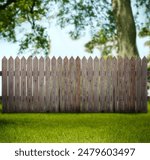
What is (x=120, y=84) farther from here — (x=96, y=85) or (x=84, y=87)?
(x=84, y=87)

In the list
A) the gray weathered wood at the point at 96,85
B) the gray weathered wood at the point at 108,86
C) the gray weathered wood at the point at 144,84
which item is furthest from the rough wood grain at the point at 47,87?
the gray weathered wood at the point at 144,84

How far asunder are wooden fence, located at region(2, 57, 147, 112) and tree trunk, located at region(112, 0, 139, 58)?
1.70 metres

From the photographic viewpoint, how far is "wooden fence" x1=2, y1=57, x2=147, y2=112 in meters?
14.7

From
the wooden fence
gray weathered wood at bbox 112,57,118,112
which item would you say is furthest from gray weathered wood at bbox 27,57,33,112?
gray weathered wood at bbox 112,57,118,112

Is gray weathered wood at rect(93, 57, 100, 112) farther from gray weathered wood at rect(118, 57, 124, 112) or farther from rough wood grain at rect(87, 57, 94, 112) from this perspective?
gray weathered wood at rect(118, 57, 124, 112)

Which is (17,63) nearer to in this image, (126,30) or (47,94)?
(47,94)

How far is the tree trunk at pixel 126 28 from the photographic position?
1655cm

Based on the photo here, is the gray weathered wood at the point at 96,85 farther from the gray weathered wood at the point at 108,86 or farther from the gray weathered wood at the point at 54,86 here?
the gray weathered wood at the point at 54,86

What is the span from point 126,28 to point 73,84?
338 cm

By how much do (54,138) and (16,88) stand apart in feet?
22.6

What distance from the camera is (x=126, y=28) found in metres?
16.5

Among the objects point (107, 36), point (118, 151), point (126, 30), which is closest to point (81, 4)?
point (107, 36)

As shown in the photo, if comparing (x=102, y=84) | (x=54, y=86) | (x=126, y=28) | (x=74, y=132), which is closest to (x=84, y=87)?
(x=102, y=84)

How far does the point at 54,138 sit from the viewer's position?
820 cm
